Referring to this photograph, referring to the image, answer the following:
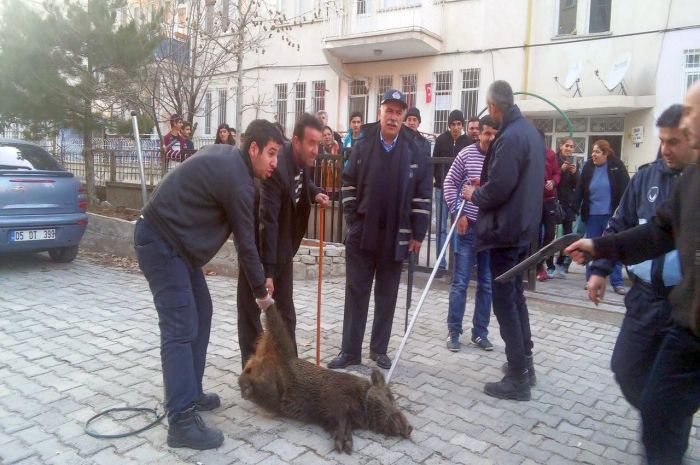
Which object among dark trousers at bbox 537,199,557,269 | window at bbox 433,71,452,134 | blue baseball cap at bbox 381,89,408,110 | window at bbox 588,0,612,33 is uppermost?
window at bbox 588,0,612,33

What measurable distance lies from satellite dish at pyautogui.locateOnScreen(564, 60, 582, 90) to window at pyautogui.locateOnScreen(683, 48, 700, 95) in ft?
A: 7.81

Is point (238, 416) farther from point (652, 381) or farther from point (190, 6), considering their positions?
point (190, 6)

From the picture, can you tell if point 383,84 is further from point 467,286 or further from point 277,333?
point 277,333

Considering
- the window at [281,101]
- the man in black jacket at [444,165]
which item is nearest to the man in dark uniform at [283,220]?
the man in black jacket at [444,165]

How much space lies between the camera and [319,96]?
1892cm

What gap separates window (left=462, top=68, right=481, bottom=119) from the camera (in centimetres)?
1580

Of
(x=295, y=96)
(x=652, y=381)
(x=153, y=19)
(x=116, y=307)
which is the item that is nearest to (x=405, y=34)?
(x=295, y=96)

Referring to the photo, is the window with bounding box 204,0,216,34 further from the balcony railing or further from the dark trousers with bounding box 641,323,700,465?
the dark trousers with bounding box 641,323,700,465

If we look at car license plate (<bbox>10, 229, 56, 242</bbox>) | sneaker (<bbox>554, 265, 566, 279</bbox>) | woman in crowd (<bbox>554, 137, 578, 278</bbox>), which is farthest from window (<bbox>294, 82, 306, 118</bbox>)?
sneaker (<bbox>554, 265, 566, 279</bbox>)

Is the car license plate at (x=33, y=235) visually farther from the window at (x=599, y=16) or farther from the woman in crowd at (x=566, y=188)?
the window at (x=599, y=16)

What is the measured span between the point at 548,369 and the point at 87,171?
445 inches

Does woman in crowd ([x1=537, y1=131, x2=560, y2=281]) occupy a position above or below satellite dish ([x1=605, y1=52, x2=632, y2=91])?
below

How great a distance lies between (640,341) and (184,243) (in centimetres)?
273

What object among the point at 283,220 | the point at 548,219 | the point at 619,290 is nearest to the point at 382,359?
the point at 283,220
